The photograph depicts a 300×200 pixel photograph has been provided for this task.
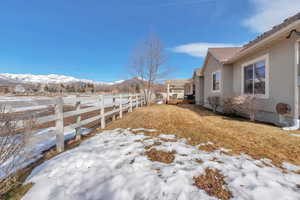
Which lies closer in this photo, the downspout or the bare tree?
the downspout

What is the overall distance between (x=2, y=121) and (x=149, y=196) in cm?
188

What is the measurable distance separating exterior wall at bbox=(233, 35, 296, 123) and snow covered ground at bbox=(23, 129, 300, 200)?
3.80 m

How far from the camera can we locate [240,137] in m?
3.61

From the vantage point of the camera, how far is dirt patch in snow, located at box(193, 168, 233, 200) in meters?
1.52

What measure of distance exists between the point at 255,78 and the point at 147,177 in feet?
23.1

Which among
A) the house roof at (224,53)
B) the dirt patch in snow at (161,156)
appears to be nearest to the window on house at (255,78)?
the house roof at (224,53)

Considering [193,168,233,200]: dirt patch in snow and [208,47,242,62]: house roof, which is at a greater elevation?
[208,47,242,62]: house roof

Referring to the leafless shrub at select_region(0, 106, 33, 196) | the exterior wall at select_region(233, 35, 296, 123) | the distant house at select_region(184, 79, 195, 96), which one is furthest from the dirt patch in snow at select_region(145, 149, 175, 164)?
the distant house at select_region(184, 79, 195, 96)

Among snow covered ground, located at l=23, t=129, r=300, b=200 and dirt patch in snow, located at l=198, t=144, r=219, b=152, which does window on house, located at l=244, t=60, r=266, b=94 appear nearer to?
dirt patch in snow, located at l=198, t=144, r=219, b=152

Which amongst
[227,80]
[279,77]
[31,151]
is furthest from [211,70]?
[31,151]

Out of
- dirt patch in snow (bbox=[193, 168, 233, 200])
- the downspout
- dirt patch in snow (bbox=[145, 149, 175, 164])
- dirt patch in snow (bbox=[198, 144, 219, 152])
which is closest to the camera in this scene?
dirt patch in snow (bbox=[193, 168, 233, 200])

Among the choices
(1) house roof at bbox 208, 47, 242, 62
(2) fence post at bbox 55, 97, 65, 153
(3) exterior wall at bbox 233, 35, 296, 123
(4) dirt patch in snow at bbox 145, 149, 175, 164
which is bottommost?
(4) dirt patch in snow at bbox 145, 149, 175, 164

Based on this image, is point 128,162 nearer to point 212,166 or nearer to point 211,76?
point 212,166

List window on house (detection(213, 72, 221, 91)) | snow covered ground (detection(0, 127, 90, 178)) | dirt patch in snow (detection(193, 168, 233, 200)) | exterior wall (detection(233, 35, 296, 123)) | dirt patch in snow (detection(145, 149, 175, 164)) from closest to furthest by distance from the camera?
dirt patch in snow (detection(193, 168, 233, 200))
snow covered ground (detection(0, 127, 90, 178))
dirt patch in snow (detection(145, 149, 175, 164))
exterior wall (detection(233, 35, 296, 123))
window on house (detection(213, 72, 221, 91))
